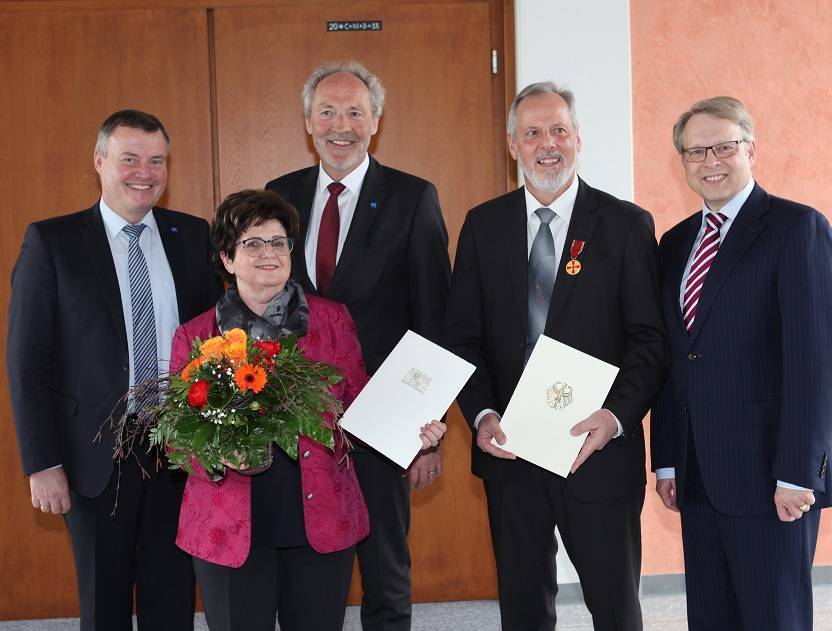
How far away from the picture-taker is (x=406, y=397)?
8.76 ft

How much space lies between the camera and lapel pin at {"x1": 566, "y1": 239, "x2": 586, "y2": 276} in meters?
2.72

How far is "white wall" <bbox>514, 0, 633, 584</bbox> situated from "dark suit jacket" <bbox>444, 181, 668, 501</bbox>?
1.50 metres

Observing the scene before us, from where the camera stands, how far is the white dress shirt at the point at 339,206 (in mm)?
3133

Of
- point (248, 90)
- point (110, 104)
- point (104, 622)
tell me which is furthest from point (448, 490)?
point (110, 104)

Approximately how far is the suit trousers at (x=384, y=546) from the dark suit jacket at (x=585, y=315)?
0.36 meters

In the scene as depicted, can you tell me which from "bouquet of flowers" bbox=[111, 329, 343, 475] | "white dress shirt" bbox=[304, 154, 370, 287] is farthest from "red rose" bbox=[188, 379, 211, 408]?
"white dress shirt" bbox=[304, 154, 370, 287]

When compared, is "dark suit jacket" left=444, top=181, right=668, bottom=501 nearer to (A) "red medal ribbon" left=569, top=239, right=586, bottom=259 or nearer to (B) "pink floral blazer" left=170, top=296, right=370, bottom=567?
(A) "red medal ribbon" left=569, top=239, right=586, bottom=259

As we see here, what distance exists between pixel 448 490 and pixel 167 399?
8.22 feet

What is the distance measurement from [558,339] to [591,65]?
205 cm

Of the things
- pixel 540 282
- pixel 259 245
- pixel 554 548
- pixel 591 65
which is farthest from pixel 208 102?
pixel 554 548

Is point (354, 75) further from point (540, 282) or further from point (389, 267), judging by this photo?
point (540, 282)

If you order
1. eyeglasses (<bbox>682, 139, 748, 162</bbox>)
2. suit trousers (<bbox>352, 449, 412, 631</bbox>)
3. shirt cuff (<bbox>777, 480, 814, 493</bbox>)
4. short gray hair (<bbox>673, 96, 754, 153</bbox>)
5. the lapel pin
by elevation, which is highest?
short gray hair (<bbox>673, 96, 754, 153</bbox>)

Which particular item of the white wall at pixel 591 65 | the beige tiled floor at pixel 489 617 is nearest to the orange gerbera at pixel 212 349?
the beige tiled floor at pixel 489 617

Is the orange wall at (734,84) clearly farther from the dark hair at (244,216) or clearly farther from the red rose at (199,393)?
the red rose at (199,393)
